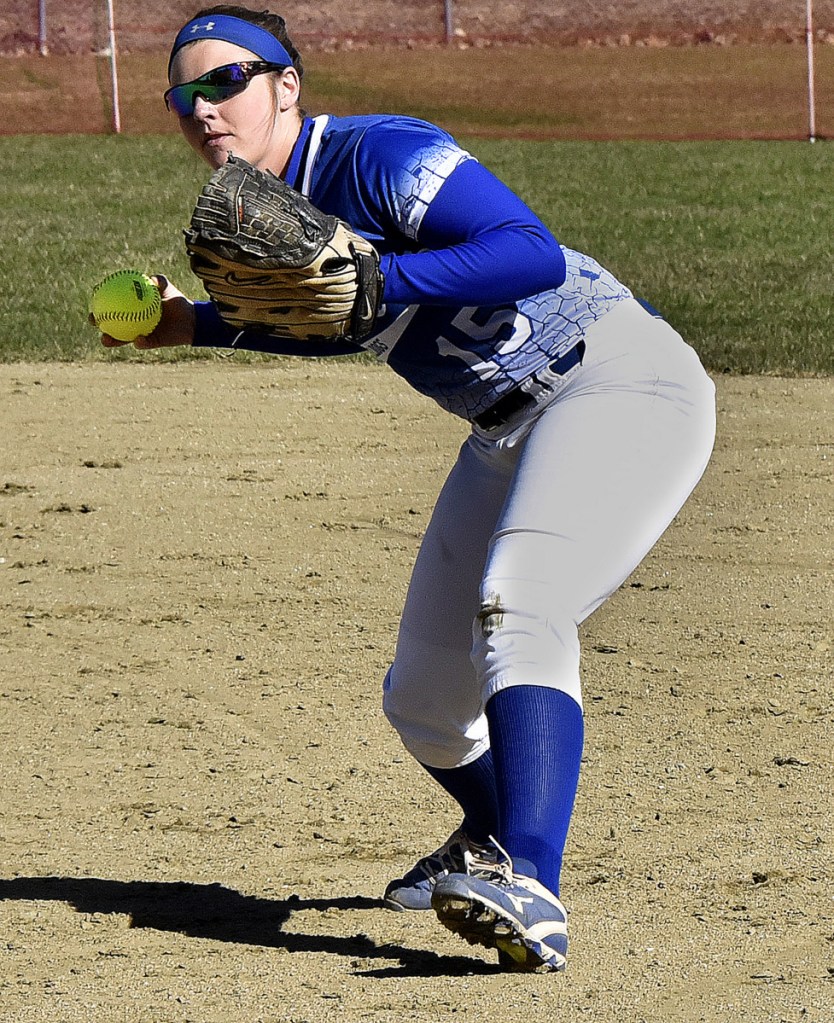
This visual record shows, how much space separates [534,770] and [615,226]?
1016cm

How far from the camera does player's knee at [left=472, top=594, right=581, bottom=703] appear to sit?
2604mm

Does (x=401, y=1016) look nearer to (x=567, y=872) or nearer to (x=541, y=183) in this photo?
(x=567, y=872)

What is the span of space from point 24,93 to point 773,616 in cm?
1776

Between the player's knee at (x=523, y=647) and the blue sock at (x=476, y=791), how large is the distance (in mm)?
534

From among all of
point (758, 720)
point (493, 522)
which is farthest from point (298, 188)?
point (758, 720)

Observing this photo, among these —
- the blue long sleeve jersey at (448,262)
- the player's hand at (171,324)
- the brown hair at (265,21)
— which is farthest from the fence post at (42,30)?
the blue long sleeve jersey at (448,262)

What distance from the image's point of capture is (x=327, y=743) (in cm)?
416

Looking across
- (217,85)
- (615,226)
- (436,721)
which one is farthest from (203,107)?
(615,226)

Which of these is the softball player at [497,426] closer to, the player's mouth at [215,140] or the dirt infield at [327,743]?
the player's mouth at [215,140]

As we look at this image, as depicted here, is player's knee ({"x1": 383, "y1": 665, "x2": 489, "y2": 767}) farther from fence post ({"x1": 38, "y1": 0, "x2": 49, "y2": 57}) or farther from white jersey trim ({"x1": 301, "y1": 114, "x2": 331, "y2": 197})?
fence post ({"x1": 38, "y1": 0, "x2": 49, "y2": 57})

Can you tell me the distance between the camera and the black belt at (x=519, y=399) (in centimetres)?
285

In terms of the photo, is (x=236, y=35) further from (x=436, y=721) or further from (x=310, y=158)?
(x=436, y=721)

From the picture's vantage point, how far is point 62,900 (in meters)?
3.33

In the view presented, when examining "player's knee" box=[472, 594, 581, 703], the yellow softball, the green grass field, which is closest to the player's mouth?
the yellow softball
